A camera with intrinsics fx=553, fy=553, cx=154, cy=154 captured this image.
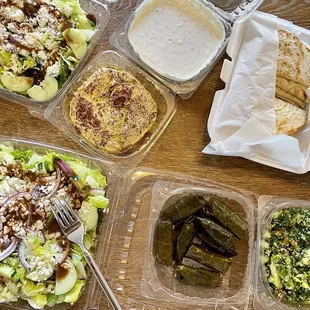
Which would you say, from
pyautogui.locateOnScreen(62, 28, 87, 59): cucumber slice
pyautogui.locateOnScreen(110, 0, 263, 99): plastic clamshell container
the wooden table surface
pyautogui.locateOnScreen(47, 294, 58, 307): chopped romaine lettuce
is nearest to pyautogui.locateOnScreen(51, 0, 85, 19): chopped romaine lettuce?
pyautogui.locateOnScreen(62, 28, 87, 59): cucumber slice

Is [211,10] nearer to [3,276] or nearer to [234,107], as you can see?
[234,107]

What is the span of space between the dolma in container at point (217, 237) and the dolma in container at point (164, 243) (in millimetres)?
157

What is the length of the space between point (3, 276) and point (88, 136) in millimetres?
742

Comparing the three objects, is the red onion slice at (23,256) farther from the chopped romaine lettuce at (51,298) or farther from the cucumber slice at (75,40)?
the cucumber slice at (75,40)

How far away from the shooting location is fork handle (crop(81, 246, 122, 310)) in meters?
2.41

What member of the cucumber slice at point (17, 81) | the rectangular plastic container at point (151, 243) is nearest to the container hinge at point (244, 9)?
the rectangular plastic container at point (151, 243)

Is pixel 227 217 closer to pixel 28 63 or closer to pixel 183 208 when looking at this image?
pixel 183 208

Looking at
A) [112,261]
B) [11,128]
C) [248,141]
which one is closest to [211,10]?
[248,141]

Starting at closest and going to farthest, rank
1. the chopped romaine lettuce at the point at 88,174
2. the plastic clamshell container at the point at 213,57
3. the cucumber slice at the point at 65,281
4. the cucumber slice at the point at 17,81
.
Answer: the cucumber slice at the point at 65,281 < the chopped romaine lettuce at the point at 88,174 < the cucumber slice at the point at 17,81 < the plastic clamshell container at the point at 213,57

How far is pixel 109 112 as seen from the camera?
262 cm

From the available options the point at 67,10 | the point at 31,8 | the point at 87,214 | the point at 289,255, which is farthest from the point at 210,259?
the point at 31,8

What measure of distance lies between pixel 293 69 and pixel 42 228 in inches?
54.6

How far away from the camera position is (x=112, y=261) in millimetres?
2619

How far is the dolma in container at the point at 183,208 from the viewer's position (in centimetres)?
259
